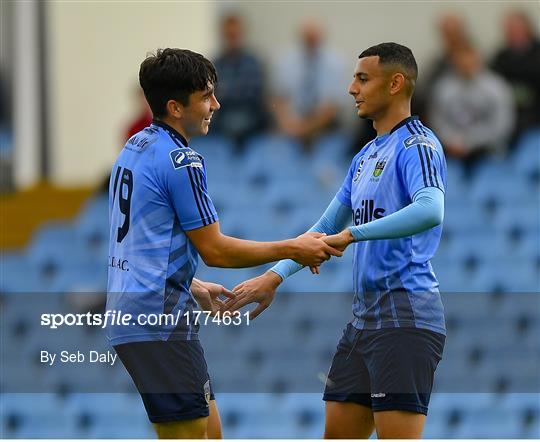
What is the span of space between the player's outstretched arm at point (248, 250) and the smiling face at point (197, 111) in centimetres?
37

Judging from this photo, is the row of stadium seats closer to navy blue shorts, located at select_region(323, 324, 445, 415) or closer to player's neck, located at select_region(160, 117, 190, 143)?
navy blue shorts, located at select_region(323, 324, 445, 415)

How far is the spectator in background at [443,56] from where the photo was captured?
8.90 meters

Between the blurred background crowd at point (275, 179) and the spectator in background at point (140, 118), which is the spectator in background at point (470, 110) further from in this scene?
the spectator in background at point (140, 118)

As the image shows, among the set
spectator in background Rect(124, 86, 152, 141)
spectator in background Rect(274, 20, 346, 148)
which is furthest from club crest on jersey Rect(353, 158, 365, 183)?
spectator in background Rect(274, 20, 346, 148)

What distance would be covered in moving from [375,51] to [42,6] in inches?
249

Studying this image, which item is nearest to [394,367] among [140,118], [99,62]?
[140,118]

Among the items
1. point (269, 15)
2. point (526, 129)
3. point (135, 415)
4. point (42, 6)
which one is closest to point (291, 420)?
point (135, 415)

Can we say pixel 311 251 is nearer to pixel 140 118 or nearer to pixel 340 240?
pixel 340 240

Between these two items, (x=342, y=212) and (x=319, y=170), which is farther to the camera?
(x=319, y=170)

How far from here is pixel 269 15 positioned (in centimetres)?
1044

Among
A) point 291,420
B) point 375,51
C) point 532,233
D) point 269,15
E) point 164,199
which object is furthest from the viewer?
point 269,15

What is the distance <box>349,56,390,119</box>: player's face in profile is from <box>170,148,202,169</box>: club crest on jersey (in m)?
0.73

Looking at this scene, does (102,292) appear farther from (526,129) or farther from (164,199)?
(164,199)

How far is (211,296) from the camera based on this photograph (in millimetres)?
5219
